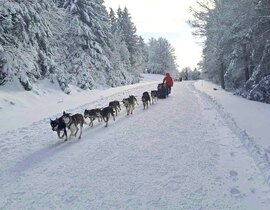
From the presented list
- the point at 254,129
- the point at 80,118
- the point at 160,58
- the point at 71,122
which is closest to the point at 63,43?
the point at 80,118

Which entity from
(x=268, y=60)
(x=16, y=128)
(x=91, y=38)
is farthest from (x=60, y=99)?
(x=91, y=38)

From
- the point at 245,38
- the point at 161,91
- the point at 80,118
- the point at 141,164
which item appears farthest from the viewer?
the point at 161,91

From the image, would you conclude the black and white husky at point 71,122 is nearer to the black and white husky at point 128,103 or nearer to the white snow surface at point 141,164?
the white snow surface at point 141,164

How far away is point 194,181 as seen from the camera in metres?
8.30

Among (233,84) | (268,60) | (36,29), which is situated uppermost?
(36,29)

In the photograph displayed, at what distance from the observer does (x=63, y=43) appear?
41.4 metres

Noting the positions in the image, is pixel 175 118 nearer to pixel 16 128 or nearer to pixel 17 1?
pixel 16 128

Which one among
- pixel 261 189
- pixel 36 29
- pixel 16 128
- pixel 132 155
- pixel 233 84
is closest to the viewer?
pixel 261 189

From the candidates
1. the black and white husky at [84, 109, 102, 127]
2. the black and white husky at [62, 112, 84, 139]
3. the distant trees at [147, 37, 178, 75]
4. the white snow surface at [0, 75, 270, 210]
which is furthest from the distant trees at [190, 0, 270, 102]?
the distant trees at [147, 37, 178, 75]

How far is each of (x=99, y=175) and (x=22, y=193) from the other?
177cm

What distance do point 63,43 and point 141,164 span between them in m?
33.6

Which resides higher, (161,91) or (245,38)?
(245,38)

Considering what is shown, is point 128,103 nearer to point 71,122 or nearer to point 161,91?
point 71,122

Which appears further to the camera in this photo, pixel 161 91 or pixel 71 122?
pixel 161 91
